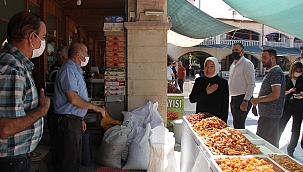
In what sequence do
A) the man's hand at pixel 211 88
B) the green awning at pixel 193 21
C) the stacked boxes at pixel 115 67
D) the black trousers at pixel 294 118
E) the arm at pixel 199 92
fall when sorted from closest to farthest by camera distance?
the man's hand at pixel 211 88, the arm at pixel 199 92, the black trousers at pixel 294 118, the stacked boxes at pixel 115 67, the green awning at pixel 193 21

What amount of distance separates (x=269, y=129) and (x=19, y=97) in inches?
148

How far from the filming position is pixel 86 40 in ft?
45.0

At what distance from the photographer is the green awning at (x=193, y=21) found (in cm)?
683

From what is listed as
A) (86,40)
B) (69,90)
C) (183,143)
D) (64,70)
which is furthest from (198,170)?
(86,40)

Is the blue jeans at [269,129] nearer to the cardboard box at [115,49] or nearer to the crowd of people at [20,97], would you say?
the cardboard box at [115,49]

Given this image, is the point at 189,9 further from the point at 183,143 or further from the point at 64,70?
the point at 64,70

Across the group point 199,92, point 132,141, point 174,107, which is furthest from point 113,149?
point 174,107

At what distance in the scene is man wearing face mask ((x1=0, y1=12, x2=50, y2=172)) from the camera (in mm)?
1768

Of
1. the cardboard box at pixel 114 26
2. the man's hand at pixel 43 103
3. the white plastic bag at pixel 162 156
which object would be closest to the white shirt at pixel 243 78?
the white plastic bag at pixel 162 156

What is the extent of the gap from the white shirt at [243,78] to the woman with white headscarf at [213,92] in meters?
0.87

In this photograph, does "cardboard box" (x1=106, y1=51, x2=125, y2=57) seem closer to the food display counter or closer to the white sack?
the white sack

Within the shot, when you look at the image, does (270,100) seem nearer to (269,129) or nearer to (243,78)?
(269,129)

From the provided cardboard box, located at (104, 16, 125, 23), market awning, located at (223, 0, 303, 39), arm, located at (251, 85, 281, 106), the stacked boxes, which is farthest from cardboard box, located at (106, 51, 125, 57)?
arm, located at (251, 85, 281, 106)

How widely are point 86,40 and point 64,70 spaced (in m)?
10.8
